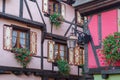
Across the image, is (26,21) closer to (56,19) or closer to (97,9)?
(56,19)

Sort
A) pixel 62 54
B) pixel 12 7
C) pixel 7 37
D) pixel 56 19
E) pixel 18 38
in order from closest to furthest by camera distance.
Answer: pixel 7 37 → pixel 12 7 → pixel 18 38 → pixel 56 19 → pixel 62 54

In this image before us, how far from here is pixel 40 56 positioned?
47.9ft

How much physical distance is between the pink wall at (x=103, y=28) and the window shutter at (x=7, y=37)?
4.80 metres

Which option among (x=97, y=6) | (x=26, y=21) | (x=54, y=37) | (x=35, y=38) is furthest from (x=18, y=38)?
(x=97, y=6)

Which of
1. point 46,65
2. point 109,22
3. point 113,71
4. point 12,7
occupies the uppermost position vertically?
point 12,7

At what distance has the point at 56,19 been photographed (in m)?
15.4

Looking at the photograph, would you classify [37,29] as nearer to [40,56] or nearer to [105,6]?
[40,56]

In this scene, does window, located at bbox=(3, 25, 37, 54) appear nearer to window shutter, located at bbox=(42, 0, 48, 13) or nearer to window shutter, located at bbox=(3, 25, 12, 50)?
window shutter, located at bbox=(3, 25, 12, 50)

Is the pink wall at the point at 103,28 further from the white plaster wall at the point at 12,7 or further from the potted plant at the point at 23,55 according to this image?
the white plaster wall at the point at 12,7

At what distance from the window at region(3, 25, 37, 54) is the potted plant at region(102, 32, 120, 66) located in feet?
18.6

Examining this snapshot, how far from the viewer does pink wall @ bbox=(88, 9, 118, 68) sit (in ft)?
27.7

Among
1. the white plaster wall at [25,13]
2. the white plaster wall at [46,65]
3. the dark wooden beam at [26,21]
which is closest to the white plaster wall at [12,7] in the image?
the dark wooden beam at [26,21]

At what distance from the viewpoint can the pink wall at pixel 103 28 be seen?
8.43 meters

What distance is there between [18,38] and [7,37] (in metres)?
0.80
